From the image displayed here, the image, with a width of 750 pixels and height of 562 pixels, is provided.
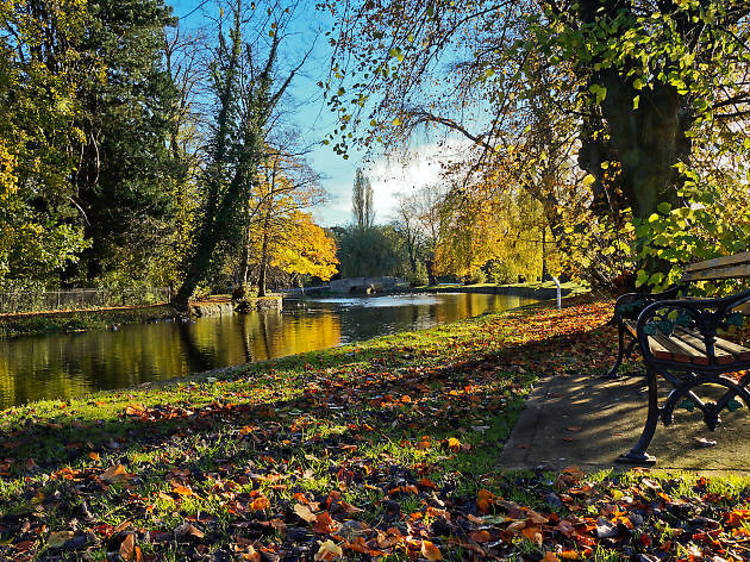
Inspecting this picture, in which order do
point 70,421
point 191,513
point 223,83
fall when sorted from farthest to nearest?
point 223,83 → point 70,421 → point 191,513

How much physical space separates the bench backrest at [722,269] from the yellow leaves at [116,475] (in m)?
3.95

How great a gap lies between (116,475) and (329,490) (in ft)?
4.67

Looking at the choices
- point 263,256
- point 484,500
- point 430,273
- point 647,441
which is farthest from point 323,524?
point 430,273

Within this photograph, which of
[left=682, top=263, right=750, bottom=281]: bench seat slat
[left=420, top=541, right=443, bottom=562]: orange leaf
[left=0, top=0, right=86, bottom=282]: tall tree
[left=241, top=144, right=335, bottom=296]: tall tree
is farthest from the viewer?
[left=241, top=144, right=335, bottom=296]: tall tree

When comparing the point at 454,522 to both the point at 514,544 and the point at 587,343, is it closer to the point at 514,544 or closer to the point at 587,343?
the point at 514,544

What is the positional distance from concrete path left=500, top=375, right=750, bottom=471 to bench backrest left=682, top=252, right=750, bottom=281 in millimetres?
959

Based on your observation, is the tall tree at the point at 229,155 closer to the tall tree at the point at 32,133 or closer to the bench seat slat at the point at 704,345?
the tall tree at the point at 32,133

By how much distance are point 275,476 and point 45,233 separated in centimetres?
1651

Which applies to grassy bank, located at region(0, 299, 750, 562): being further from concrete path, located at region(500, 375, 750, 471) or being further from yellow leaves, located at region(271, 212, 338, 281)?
yellow leaves, located at region(271, 212, 338, 281)

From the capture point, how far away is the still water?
8.58 metres

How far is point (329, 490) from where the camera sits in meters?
2.49

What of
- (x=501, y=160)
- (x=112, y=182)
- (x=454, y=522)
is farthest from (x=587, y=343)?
(x=112, y=182)

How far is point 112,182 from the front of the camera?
2067cm

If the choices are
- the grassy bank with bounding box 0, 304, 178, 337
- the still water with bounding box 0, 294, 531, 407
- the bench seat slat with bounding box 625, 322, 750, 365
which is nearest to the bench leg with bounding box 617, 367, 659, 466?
the bench seat slat with bounding box 625, 322, 750, 365
